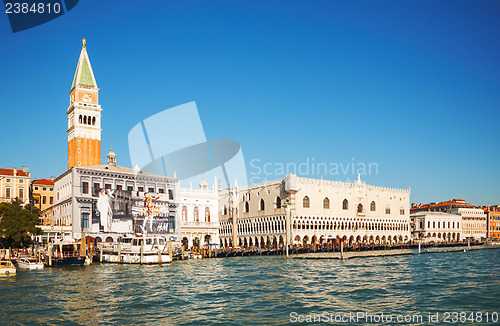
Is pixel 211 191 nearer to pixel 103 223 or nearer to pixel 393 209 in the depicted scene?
pixel 103 223

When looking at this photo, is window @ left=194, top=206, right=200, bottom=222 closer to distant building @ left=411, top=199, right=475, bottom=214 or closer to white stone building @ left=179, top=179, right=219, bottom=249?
white stone building @ left=179, top=179, right=219, bottom=249

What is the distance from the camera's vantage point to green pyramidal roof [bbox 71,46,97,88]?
6650 centimetres

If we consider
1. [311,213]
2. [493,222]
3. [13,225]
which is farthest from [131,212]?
[493,222]

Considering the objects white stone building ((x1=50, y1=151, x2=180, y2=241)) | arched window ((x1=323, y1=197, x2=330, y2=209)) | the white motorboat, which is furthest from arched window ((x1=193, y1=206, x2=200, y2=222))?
arched window ((x1=323, y1=197, x2=330, y2=209))

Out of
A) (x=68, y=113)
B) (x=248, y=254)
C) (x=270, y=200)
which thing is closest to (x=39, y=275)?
(x=248, y=254)

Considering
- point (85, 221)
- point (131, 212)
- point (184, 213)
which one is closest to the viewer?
point (85, 221)

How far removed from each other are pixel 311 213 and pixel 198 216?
2121 cm

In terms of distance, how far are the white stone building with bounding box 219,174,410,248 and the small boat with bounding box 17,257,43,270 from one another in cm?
3727

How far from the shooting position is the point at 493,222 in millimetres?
116000

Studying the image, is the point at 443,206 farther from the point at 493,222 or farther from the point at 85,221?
the point at 85,221

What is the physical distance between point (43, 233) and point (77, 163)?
14412mm

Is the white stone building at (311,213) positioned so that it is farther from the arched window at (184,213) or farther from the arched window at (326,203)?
the arched window at (184,213)

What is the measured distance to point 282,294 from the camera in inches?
874

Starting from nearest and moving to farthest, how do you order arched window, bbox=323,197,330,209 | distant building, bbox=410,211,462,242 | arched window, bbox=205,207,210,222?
arched window, bbox=205,207,210,222 < arched window, bbox=323,197,330,209 < distant building, bbox=410,211,462,242
